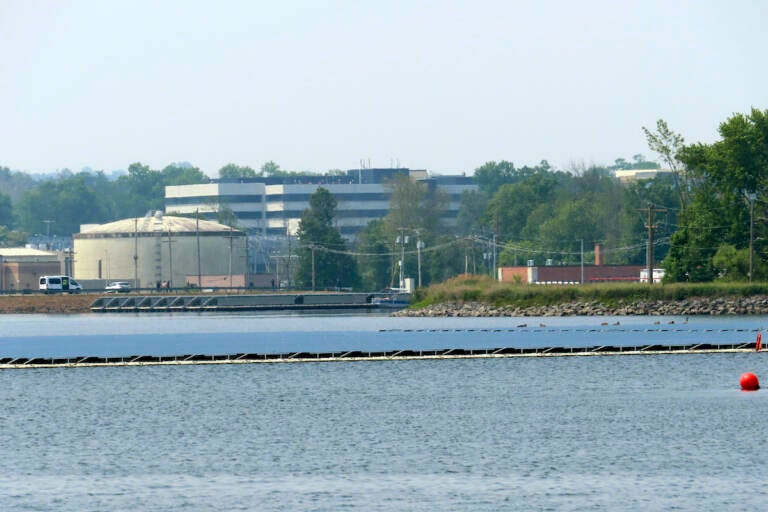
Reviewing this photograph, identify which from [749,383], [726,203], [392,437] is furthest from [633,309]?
[392,437]

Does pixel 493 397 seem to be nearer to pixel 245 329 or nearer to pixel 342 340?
pixel 342 340

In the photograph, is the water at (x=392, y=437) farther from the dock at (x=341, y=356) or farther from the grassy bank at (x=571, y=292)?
the grassy bank at (x=571, y=292)

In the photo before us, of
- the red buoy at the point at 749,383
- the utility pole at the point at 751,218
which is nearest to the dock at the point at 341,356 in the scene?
the red buoy at the point at 749,383

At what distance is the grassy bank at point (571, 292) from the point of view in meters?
171

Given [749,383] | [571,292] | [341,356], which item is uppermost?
[571,292]

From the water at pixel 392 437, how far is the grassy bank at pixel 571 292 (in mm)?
→ 66135

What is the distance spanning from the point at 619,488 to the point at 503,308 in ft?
441

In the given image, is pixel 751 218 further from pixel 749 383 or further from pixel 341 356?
pixel 749 383

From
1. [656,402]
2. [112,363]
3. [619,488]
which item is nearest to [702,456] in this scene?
[619,488]

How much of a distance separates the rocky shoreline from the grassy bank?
1.86 feet

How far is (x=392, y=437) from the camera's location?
217 feet

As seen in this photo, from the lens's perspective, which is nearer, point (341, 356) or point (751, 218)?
point (341, 356)

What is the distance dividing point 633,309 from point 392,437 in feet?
371

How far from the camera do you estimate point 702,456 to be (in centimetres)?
5844
